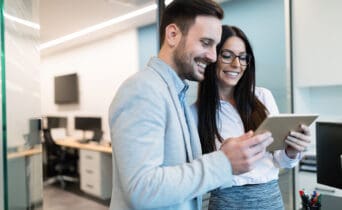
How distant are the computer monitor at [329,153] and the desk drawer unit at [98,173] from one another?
345 centimetres

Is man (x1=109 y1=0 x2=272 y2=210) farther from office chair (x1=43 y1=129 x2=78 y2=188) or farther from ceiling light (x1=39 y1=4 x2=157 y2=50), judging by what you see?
office chair (x1=43 y1=129 x2=78 y2=188)

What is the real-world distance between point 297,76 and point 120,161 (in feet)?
8.06

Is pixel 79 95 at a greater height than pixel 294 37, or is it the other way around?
pixel 294 37

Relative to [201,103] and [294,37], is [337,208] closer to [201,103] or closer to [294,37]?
[201,103]

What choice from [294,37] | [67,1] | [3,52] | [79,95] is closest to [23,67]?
[3,52]

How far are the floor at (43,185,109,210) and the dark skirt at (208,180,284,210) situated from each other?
128 inches

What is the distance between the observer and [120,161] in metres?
0.70

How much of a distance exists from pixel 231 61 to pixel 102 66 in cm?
409

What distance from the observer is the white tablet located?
2.87 ft

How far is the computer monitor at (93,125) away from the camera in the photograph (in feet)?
16.5

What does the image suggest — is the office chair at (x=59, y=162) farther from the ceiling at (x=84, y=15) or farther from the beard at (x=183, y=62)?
the beard at (x=183, y=62)

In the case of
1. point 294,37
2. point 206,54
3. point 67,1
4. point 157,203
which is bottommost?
point 157,203

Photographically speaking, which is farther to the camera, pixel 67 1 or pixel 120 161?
pixel 67 1

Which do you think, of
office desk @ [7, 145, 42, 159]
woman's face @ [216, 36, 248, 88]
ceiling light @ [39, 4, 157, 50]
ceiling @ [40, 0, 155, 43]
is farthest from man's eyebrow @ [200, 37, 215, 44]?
ceiling @ [40, 0, 155, 43]
